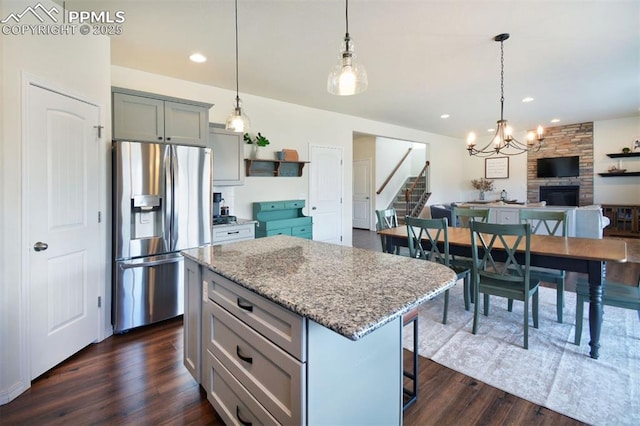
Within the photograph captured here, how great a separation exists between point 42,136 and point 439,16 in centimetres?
313

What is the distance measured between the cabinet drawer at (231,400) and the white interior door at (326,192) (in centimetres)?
392

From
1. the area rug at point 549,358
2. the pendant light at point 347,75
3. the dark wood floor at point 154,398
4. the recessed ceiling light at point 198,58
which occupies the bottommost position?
the dark wood floor at point 154,398

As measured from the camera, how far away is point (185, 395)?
2031mm

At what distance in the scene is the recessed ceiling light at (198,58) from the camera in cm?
335

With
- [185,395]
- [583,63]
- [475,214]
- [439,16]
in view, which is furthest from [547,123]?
[185,395]

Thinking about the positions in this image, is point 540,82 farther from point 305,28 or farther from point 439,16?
point 305,28

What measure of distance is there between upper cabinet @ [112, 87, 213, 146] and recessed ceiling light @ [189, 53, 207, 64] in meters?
0.47

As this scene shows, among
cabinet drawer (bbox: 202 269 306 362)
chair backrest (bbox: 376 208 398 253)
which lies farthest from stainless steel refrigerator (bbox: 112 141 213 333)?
chair backrest (bbox: 376 208 398 253)

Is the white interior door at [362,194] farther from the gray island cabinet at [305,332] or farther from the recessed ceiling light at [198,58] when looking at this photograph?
the gray island cabinet at [305,332]

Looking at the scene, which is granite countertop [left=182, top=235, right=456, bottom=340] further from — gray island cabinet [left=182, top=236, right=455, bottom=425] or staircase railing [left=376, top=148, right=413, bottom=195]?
staircase railing [left=376, top=148, right=413, bottom=195]

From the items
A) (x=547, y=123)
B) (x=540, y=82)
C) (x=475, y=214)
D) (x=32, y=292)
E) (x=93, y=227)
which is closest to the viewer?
(x=32, y=292)

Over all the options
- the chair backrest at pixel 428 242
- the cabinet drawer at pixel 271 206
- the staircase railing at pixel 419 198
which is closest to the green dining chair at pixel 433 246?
the chair backrest at pixel 428 242

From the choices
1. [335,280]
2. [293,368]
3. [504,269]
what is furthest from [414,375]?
[504,269]

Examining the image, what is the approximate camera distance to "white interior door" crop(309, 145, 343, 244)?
18.4 feet
